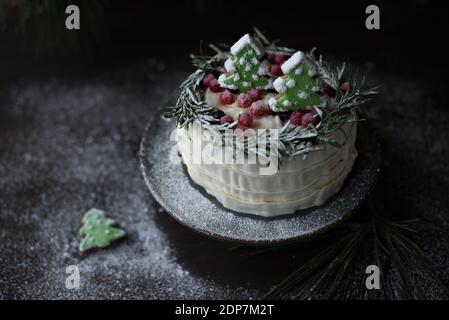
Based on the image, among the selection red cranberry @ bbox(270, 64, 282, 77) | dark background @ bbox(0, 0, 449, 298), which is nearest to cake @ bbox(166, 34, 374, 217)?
red cranberry @ bbox(270, 64, 282, 77)

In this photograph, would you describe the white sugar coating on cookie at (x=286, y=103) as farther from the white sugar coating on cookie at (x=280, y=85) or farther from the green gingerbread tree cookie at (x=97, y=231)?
the green gingerbread tree cookie at (x=97, y=231)

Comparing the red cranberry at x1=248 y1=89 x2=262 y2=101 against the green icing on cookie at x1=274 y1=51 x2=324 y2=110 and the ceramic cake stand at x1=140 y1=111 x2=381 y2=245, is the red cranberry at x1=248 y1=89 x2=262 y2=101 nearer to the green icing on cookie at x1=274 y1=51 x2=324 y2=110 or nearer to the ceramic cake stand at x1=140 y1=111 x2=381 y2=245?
the green icing on cookie at x1=274 y1=51 x2=324 y2=110

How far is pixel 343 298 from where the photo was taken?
53.8 inches

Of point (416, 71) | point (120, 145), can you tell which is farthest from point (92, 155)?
point (416, 71)

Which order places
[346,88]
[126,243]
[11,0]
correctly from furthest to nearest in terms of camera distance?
1. [11,0]
2. [126,243]
3. [346,88]

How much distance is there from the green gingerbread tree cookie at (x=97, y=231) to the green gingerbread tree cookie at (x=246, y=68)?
0.44 m

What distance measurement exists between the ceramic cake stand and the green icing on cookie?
215 millimetres

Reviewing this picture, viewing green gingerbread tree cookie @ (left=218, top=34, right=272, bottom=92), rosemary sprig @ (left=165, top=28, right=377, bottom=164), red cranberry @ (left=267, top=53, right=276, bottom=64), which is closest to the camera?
rosemary sprig @ (left=165, top=28, right=377, bottom=164)

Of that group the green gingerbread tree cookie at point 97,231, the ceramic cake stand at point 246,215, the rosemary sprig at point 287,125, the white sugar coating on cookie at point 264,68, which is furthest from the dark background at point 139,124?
the white sugar coating on cookie at point 264,68

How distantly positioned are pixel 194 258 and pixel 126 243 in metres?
0.17

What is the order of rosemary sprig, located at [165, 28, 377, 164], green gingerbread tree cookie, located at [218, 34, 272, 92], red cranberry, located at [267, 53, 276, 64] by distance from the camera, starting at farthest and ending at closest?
red cranberry, located at [267, 53, 276, 64], green gingerbread tree cookie, located at [218, 34, 272, 92], rosemary sprig, located at [165, 28, 377, 164]

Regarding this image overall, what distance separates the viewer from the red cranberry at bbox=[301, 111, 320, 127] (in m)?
1.30

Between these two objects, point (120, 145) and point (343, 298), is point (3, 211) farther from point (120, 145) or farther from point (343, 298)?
point (343, 298)

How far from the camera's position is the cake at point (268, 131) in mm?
1284
